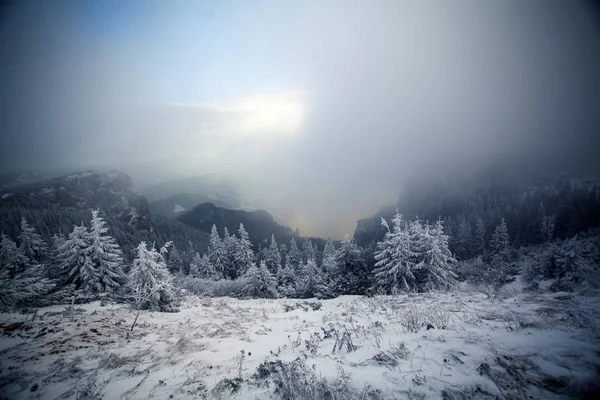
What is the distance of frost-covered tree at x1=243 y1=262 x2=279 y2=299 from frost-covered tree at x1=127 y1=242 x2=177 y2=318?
42.9 ft

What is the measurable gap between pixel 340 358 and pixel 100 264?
75.2ft

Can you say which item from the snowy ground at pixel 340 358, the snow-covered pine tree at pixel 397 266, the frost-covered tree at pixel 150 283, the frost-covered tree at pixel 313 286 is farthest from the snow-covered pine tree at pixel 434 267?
the frost-covered tree at pixel 150 283

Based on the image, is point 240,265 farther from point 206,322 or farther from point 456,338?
point 456,338

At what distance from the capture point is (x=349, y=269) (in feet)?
81.5

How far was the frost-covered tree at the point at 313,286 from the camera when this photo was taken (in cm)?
2236

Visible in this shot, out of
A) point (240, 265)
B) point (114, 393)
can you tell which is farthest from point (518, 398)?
point (240, 265)

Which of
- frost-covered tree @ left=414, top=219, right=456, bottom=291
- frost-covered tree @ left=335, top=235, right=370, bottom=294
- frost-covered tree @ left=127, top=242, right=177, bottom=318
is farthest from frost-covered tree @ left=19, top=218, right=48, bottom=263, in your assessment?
frost-covered tree @ left=414, top=219, right=456, bottom=291

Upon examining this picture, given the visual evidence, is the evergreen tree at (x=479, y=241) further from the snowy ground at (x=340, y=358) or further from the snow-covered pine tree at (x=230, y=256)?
the snowy ground at (x=340, y=358)

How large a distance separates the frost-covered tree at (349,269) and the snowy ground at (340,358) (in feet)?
48.4

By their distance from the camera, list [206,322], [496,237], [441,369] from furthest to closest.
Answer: [496,237]
[206,322]
[441,369]

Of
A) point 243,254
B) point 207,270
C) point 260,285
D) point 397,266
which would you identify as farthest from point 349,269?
point 207,270

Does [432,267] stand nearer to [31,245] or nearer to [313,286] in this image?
[313,286]

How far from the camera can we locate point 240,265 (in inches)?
1992

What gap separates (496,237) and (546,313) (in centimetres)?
7773
